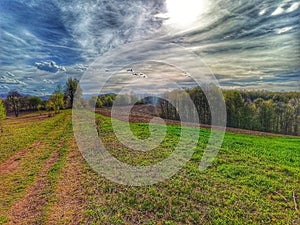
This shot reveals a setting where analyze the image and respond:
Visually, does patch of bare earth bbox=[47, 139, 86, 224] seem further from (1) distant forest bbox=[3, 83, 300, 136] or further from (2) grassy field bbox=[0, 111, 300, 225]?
(1) distant forest bbox=[3, 83, 300, 136]

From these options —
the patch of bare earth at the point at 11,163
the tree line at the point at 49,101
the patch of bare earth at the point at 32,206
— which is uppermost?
the tree line at the point at 49,101

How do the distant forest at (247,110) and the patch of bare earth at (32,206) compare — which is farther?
the distant forest at (247,110)

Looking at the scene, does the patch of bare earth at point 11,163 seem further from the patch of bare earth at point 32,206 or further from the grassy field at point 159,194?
the patch of bare earth at point 32,206

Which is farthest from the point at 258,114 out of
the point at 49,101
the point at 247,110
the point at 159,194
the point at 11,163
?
the point at 49,101

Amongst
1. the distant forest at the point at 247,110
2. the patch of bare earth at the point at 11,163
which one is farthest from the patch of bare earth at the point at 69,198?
the distant forest at the point at 247,110

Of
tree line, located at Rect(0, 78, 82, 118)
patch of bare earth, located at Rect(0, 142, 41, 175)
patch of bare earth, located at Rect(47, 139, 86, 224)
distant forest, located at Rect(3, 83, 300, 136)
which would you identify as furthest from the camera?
tree line, located at Rect(0, 78, 82, 118)

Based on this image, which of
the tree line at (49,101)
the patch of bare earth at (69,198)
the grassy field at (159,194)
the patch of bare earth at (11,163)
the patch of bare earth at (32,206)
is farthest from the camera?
the tree line at (49,101)

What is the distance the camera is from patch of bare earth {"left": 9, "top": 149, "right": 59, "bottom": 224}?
6.62 meters

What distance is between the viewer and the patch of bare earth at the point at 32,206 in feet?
21.7

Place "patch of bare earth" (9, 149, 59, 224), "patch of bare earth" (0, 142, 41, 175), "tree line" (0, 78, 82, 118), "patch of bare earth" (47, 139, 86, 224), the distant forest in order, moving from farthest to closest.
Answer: "tree line" (0, 78, 82, 118), the distant forest, "patch of bare earth" (0, 142, 41, 175), "patch of bare earth" (9, 149, 59, 224), "patch of bare earth" (47, 139, 86, 224)

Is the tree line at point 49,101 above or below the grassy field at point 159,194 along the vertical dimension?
above

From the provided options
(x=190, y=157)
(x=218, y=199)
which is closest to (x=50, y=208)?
(x=218, y=199)

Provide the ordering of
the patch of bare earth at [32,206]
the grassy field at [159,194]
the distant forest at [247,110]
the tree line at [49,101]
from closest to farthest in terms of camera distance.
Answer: the grassy field at [159,194], the patch of bare earth at [32,206], the distant forest at [247,110], the tree line at [49,101]

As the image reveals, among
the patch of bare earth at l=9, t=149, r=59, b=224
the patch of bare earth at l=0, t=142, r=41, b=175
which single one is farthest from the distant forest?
the patch of bare earth at l=9, t=149, r=59, b=224
